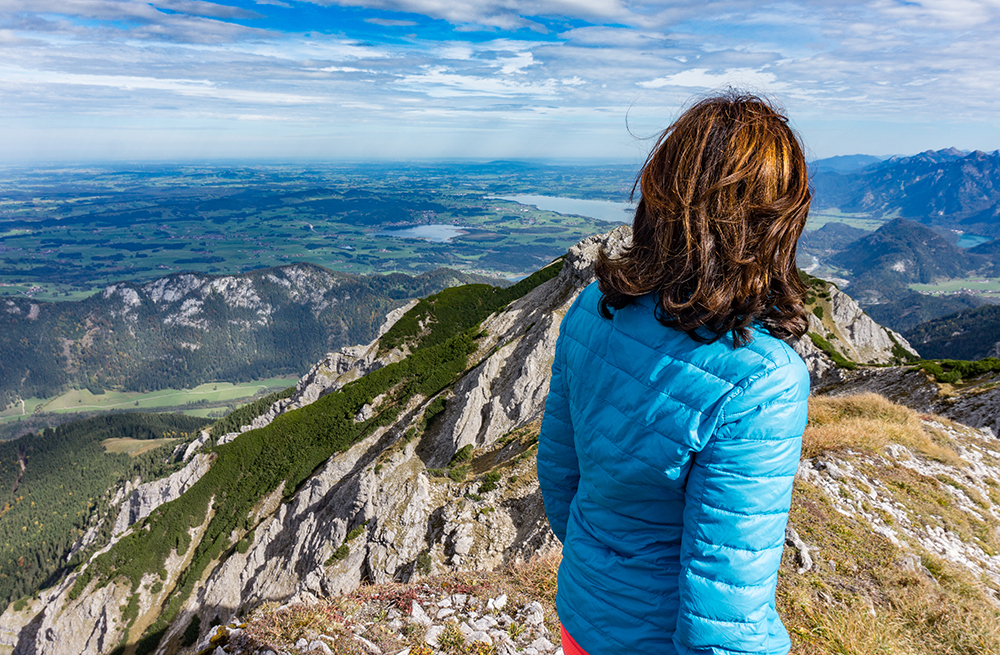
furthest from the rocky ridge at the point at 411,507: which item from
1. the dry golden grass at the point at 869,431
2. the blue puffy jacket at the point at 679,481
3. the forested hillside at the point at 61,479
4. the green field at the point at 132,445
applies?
the green field at the point at 132,445

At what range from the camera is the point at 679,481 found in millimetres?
2838

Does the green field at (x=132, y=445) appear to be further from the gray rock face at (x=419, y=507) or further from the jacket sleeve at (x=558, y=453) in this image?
the jacket sleeve at (x=558, y=453)

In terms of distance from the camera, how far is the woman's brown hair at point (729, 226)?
2.68m

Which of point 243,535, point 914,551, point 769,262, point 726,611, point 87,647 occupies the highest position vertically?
point 769,262

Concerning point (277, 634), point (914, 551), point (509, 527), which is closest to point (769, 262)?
point (277, 634)

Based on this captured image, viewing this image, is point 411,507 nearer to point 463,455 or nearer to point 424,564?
point 424,564

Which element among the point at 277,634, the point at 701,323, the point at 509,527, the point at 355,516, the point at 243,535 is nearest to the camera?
the point at 701,323

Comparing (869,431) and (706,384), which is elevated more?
(706,384)

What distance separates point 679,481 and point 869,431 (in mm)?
13736

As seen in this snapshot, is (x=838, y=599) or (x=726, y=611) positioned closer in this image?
(x=726, y=611)

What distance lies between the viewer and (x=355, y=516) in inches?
1319

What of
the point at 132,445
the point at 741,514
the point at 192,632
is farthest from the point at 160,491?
the point at 132,445

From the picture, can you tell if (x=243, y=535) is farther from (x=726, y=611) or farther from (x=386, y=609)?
A: (x=726, y=611)

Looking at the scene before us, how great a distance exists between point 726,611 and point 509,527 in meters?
17.1
